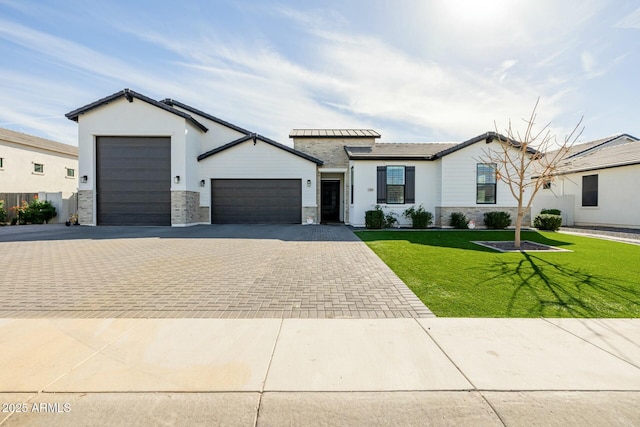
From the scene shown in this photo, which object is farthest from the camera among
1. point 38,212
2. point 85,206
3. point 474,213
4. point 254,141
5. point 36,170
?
point 36,170

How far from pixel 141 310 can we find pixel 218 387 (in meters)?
2.38

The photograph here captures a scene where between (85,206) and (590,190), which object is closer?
(85,206)

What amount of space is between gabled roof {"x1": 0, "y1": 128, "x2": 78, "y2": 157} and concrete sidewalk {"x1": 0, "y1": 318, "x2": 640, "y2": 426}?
938 inches

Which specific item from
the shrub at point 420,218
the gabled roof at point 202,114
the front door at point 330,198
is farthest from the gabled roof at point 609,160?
the gabled roof at point 202,114

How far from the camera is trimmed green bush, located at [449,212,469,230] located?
15180 millimetres

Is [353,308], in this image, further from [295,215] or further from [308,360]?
[295,215]

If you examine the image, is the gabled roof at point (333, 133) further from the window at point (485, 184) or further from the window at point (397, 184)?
the window at point (485, 184)

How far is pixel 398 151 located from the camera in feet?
55.1

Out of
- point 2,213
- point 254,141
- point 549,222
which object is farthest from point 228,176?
point 549,222

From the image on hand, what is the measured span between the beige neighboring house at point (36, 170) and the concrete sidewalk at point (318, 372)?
19320 mm

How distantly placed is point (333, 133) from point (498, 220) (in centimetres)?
1136

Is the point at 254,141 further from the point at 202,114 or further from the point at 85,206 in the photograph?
the point at 85,206

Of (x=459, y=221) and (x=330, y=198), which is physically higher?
(x=330, y=198)

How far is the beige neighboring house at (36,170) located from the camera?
1809 centimetres
